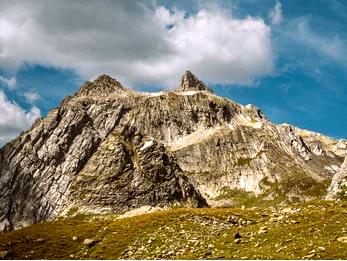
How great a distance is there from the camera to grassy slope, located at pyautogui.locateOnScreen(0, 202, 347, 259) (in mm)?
40906

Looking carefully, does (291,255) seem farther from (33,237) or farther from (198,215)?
(33,237)

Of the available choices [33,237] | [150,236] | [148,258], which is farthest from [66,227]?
[148,258]

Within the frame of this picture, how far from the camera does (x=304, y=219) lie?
5012cm

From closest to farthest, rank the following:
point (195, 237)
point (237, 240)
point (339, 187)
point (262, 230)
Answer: point (237, 240) < point (262, 230) < point (195, 237) < point (339, 187)

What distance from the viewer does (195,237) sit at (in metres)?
49.8

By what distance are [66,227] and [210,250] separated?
23547mm

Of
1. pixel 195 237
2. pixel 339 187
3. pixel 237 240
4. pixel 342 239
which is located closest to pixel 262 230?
pixel 237 240

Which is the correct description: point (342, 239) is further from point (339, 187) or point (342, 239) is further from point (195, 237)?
point (339, 187)

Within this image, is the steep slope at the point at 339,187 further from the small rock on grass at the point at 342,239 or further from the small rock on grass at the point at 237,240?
the small rock on grass at the point at 342,239

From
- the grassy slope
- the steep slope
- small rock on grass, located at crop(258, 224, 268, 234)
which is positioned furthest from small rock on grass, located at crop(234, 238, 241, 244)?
the steep slope

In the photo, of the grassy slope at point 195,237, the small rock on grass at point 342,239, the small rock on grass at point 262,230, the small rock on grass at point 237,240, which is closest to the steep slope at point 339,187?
the grassy slope at point 195,237

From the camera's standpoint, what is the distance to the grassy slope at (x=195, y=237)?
40906 mm

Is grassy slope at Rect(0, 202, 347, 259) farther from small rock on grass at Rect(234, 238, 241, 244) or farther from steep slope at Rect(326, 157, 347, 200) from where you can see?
steep slope at Rect(326, 157, 347, 200)

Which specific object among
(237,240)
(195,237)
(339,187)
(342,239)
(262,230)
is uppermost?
(339,187)
